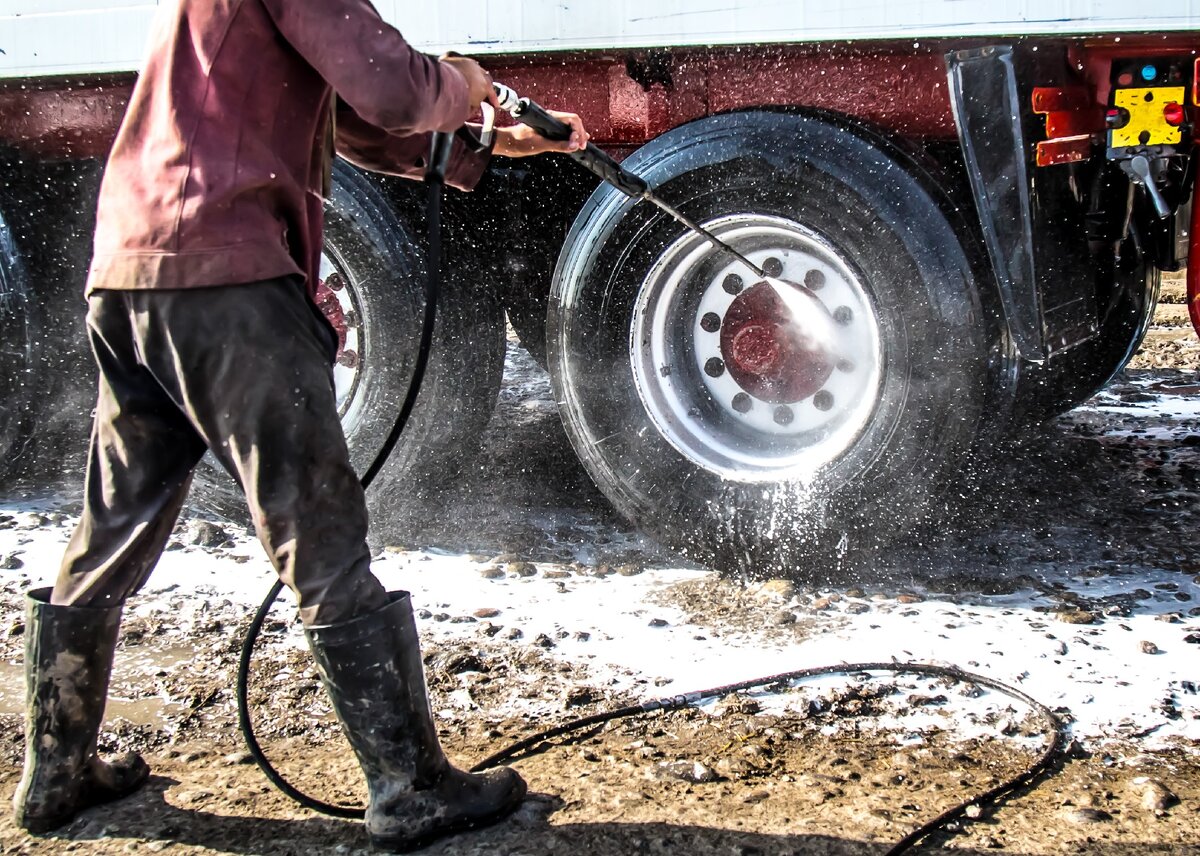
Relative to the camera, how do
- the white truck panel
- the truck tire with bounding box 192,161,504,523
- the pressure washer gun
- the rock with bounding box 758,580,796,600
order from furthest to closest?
the truck tire with bounding box 192,161,504,523, the rock with bounding box 758,580,796,600, the white truck panel, the pressure washer gun

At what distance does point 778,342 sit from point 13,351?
8.83 feet

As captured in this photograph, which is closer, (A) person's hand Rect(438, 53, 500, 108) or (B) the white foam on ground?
(A) person's hand Rect(438, 53, 500, 108)

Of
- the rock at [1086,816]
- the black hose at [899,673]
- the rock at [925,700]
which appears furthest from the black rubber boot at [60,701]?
the rock at [1086,816]

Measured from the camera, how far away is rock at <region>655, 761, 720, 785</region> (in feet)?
7.92

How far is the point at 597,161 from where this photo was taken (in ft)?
9.45

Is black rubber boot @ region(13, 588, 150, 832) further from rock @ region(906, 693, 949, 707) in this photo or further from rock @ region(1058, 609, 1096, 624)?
rock @ region(1058, 609, 1096, 624)

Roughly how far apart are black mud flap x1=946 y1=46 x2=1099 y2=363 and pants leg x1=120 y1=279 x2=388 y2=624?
5.85 ft

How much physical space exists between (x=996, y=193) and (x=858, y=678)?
1251mm

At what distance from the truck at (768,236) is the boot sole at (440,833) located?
135cm

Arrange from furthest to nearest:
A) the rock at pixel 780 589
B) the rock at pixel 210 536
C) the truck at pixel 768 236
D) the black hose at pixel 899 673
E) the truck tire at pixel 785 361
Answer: the rock at pixel 210 536 < the rock at pixel 780 589 < the truck tire at pixel 785 361 < the truck at pixel 768 236 < the black hose at pixel 899 673

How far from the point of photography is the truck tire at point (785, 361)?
10.4 ft

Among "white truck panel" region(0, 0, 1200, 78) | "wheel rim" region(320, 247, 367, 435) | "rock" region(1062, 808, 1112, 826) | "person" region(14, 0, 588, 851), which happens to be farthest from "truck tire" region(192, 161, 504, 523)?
"rock" region(1062, 808, 1112, 826)

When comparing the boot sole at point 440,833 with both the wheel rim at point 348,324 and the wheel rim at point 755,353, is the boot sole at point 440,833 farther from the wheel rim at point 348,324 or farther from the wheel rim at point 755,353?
the wheel rim at point 348,324

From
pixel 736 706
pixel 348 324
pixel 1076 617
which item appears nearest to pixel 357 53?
pixel 736 706
